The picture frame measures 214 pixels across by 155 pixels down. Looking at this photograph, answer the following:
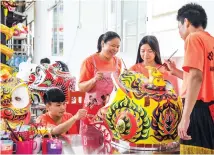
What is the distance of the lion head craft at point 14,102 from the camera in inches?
51.7

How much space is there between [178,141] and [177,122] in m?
0.09

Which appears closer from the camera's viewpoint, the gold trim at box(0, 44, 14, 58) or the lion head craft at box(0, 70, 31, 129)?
the lion head craft at box(0, 70, 31, 129)

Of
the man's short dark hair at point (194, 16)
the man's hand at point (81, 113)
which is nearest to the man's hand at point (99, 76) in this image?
the man's hand at point (81, 113)

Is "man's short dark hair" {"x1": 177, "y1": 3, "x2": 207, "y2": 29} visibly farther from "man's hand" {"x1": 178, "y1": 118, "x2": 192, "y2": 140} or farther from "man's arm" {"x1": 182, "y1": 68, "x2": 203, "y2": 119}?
"man's hand" {"x1": 178, "y1": 118, "x2": 192, "y2": 140}

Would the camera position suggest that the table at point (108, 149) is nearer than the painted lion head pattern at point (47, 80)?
Yes

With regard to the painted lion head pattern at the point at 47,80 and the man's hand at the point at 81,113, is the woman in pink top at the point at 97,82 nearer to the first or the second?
the man's hand at the point at 81,113

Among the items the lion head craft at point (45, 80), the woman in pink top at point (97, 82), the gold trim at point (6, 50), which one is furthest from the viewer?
the lion head craft at point (45, 80)

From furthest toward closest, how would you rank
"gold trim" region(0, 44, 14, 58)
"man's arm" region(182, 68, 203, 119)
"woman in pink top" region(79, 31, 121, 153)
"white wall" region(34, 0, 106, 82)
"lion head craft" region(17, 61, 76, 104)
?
"white wall" region(34, 0, 106, 82), "lion head craft" region(17, 61, 76, 104), "gold trim" region(0, 44, 14, 58), "woman in pink top" region(79, 31, 121, 153), "man's arm" region(182, 68, 203, 119)

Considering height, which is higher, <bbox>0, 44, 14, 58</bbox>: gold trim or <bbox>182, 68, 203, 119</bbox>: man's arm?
<bbox>0, 44, 14, 58</bbox>: gold trim

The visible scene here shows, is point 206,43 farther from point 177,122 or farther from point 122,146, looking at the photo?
point 122,146

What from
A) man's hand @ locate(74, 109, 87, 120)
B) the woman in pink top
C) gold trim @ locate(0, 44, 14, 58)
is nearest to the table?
the woman in pink top

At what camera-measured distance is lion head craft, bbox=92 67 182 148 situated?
1.05 m

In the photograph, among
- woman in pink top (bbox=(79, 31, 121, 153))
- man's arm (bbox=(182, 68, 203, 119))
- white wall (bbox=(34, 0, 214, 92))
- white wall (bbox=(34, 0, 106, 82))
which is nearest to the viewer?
man's arm (bbox=(182, 68, 203, 119))

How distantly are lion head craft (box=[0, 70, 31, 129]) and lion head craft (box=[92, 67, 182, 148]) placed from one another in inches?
15.9
